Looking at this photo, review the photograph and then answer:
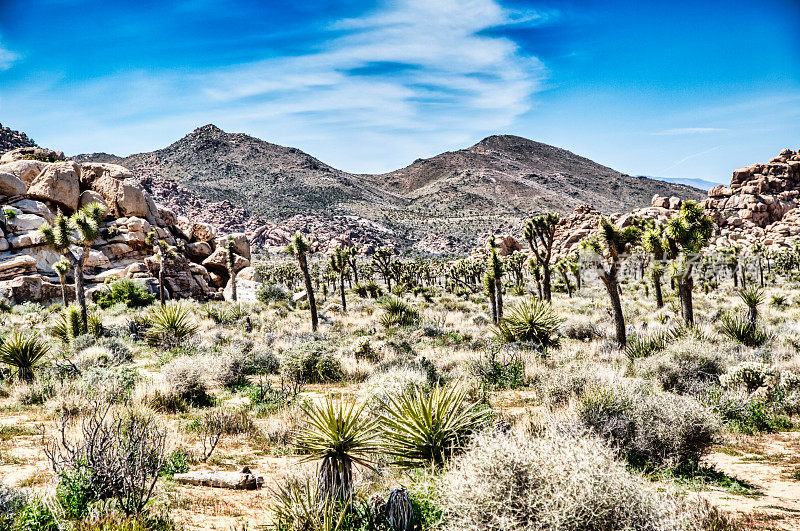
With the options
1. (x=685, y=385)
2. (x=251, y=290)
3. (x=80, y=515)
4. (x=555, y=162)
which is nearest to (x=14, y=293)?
(x=251, y=290)

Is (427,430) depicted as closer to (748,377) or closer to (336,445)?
(336,445)

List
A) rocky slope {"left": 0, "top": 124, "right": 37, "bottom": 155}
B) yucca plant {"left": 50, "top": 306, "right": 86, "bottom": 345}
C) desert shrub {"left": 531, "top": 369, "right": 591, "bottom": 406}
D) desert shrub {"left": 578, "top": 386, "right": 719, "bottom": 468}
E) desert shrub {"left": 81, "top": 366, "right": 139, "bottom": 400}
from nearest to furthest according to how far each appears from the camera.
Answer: desert shrub {"left": 578, "top": 386, "right": 719, "bottom": 468} < desert shrub {"left": 531, "top": 369, "right": 591, "bottom": 406} < desert shrub {"left": 81, "top": 366, "right": 139, "bottom": 400} < yucca plant {"left": 50, "top": 306, "right": 86, "bottom": 345} < rocky slope {"left": 0, "top": 124, "right": 37, "bottom": 155}

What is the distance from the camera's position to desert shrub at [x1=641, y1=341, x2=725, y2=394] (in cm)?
998

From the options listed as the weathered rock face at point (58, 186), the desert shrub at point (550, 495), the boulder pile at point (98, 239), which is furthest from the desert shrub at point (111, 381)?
the weathered rock face at point (58, 186)

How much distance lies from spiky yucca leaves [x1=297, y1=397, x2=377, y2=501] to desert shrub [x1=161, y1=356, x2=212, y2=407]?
227 inches

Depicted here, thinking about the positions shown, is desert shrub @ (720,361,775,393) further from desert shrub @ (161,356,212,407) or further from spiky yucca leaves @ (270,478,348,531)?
desert shrub @ (161,356,212,407)

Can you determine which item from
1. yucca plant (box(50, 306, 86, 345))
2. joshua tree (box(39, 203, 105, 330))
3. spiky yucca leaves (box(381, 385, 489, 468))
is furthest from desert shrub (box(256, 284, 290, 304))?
spiky yucca leaves (box(381, 385, 489, 468))

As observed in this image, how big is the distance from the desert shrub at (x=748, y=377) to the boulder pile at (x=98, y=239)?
33.8 metres

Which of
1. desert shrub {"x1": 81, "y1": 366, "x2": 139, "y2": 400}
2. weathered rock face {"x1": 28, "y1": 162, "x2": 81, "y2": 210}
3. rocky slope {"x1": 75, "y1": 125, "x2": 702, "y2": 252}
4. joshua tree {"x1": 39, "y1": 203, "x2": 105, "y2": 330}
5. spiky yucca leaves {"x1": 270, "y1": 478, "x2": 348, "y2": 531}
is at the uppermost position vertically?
rocky slope {"x1": 75, "y1": 125, "x2": 702, "y2": 252}

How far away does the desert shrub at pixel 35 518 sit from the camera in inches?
157

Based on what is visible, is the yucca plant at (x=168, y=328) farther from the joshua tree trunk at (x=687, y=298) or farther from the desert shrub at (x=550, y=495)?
the joshua tree trunk at (x=687, y=298)

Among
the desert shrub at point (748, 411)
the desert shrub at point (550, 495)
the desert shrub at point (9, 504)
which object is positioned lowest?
the desert shrub at point (748, 411)

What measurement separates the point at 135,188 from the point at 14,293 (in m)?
12.0

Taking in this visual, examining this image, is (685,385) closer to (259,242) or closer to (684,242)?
(684,242)
